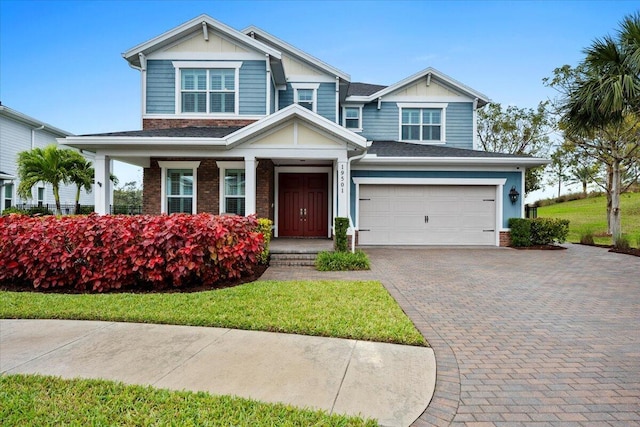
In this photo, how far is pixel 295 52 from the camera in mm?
14141

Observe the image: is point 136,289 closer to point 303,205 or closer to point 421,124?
point 303,205

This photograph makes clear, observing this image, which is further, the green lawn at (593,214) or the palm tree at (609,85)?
the green lawn at (593,214)

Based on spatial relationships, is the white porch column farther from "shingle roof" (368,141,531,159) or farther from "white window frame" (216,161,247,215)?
"shingle roof" (368,141,531,159)

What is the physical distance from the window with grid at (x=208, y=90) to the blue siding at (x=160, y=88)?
377 mm

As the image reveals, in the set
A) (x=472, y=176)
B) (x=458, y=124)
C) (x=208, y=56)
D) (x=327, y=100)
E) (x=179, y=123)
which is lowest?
(x=472, y=176)

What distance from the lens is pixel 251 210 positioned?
10188 mm

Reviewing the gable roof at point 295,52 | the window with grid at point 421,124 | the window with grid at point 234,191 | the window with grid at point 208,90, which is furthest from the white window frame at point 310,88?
the window with grid at point 234,191

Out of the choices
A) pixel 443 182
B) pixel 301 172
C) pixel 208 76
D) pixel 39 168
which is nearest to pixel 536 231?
pixel 443 182

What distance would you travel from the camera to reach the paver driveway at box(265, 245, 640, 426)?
2871 mm

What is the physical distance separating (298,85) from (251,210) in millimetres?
6818

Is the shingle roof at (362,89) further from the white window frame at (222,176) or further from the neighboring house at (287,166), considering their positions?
the white window frame at (222,176)

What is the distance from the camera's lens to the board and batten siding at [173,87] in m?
12.4

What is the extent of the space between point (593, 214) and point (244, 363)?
3212cm

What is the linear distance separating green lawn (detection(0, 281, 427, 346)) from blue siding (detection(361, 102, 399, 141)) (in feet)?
33.8
